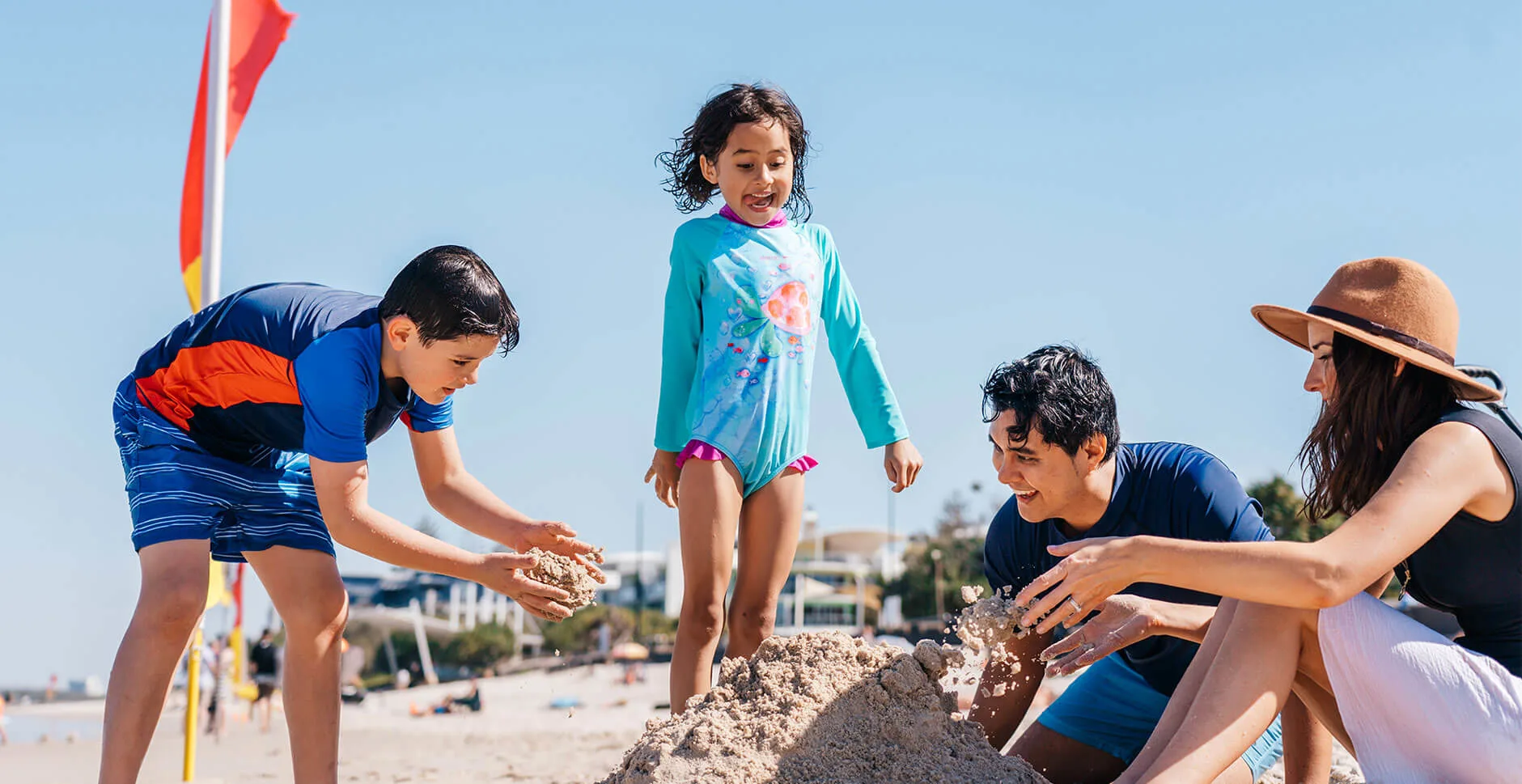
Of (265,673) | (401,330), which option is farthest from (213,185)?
(265,673)

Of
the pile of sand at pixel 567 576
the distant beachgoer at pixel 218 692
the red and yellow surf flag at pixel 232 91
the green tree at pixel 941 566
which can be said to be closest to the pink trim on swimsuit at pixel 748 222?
the pile of sand at pixel 567 576

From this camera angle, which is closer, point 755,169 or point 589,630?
point 755,169

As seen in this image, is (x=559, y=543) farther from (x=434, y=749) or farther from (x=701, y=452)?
(x=434, y=749)

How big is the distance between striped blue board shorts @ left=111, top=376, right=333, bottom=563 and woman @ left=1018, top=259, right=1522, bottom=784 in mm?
2180

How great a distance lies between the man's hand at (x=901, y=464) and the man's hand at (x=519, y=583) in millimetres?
1360

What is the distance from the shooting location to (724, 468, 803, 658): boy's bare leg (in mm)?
3559

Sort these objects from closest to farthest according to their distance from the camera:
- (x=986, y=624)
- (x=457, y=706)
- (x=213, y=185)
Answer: (x=986, y=624) → (x=213, y=185) → (x=457, y=706)

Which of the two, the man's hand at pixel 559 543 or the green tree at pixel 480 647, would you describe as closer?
the man's hand at pixel 559 543

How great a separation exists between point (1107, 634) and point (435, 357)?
1885mm

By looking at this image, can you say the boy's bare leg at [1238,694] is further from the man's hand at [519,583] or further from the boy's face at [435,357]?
the boy's face at [435,357]

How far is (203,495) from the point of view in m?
3.20

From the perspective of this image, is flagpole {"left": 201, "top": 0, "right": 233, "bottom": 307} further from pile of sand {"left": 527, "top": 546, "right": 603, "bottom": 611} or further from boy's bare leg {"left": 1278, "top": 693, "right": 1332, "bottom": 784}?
boy's bare leg {"left": 1278, "top": 693, "right": 1332, "bottom": 784}

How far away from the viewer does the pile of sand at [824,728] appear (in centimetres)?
252

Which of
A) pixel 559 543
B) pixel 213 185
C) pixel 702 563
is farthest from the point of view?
pixel 213 185
